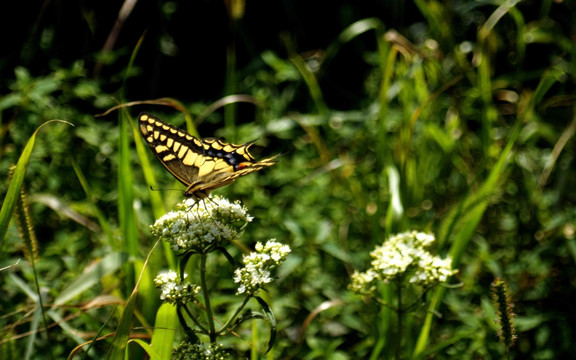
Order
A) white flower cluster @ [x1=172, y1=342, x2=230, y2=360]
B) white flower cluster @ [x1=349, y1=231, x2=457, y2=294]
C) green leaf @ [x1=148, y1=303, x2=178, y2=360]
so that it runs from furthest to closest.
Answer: white flower cluster @ [x1=349, y1=231, x2=457, y2=294], green leaf @ [x1=148, y1=303, x2=178, y2=360], white flower cluster @ [x1=172, y1=342, x2=230, y2=360]

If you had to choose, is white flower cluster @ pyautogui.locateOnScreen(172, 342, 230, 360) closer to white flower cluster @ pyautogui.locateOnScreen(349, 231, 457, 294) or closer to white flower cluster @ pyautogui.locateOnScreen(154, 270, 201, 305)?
white flower cluster @ pyautogui.locateOnScreen(154, 270, 201, 305)

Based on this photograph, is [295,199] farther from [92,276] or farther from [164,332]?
[164,332]

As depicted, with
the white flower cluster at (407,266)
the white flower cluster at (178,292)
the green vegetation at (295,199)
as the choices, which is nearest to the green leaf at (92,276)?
the green vegetation at (295,199)

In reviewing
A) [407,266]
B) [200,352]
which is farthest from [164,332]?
[407,266]

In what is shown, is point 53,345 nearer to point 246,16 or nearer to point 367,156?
point 367,156

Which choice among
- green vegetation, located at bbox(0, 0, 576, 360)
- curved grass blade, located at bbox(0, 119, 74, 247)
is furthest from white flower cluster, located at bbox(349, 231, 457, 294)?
curved grass blade, located at bbox(0, 119, 74, 247)

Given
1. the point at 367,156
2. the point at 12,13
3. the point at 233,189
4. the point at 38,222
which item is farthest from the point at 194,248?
the point at 12,13
